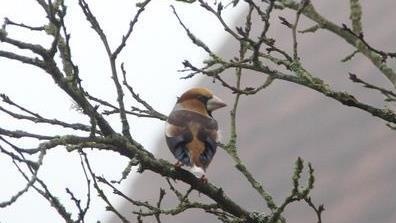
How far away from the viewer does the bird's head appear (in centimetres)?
551

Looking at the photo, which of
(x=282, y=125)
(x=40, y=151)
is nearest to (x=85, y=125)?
(x=40, y=151)

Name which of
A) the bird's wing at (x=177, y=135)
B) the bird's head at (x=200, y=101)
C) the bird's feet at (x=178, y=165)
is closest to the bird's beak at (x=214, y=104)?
the bird's head at (x=200, y=101)

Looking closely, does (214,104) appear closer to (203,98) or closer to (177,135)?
(203,98)

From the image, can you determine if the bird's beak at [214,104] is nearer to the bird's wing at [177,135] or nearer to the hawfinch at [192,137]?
the hawfinch at [192,137]

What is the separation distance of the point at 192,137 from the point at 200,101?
651mm

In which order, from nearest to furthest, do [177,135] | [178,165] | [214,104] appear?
[178,165] < [177,135] < [214,104]

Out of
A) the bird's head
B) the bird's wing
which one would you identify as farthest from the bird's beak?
the bird's wing

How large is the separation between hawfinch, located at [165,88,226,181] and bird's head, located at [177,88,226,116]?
67 millimetres

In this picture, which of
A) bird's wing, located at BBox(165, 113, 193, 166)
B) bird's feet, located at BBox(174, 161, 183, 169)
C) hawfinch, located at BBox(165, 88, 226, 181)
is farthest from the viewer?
bird's wing, located at BBox(165, 113, 193, 166)

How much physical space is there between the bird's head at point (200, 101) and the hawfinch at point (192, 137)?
0.22ft

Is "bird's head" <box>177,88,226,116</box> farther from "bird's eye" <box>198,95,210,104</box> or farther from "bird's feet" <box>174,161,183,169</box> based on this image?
"bird's feet" <box>174,161,183,169</box>

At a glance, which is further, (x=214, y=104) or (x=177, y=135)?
(x=214, y=104)

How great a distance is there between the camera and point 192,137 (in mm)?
4961

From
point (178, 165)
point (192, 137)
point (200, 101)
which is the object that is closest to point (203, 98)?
point (200, 101)
